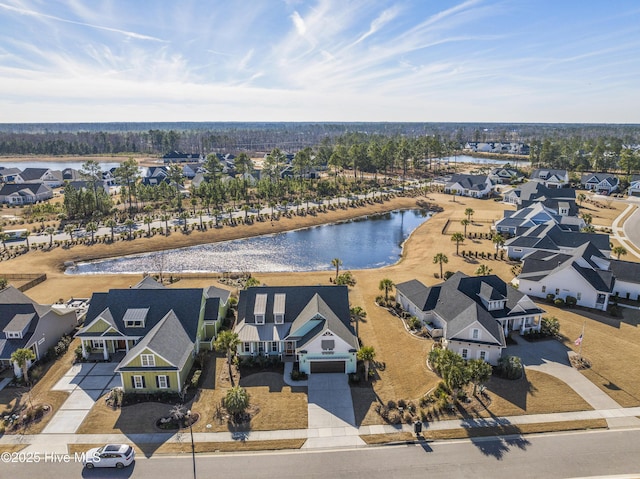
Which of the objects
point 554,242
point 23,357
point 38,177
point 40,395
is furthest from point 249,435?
point 38,177

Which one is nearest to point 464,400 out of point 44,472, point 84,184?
point 44,472

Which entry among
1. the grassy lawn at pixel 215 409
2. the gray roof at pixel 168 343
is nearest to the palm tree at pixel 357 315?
the grassy lawn at pixel 215 409

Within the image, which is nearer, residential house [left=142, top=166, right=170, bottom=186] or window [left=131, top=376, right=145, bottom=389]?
window [left=131, top=376, right=145, bottom=389]

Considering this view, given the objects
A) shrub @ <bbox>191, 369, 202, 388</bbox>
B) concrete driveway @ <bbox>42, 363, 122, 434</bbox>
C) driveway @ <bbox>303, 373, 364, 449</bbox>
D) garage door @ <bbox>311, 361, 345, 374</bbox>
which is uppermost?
garage door @ <bbox>311, 361, 345, 374</bbox>

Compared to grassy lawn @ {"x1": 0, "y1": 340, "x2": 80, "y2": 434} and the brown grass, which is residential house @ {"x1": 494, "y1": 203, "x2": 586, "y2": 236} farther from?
grassy lawn @ {"x1": 0, "y1": 340, "x2": 80, "y2": 434}

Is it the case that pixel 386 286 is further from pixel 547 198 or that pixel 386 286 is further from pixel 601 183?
pixel 601 183

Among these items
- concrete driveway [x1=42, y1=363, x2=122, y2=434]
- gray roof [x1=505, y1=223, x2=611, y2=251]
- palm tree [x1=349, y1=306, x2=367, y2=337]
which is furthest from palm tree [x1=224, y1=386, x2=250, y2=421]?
gray roof [x1=505, y1=223, x2=611, y2=251]
